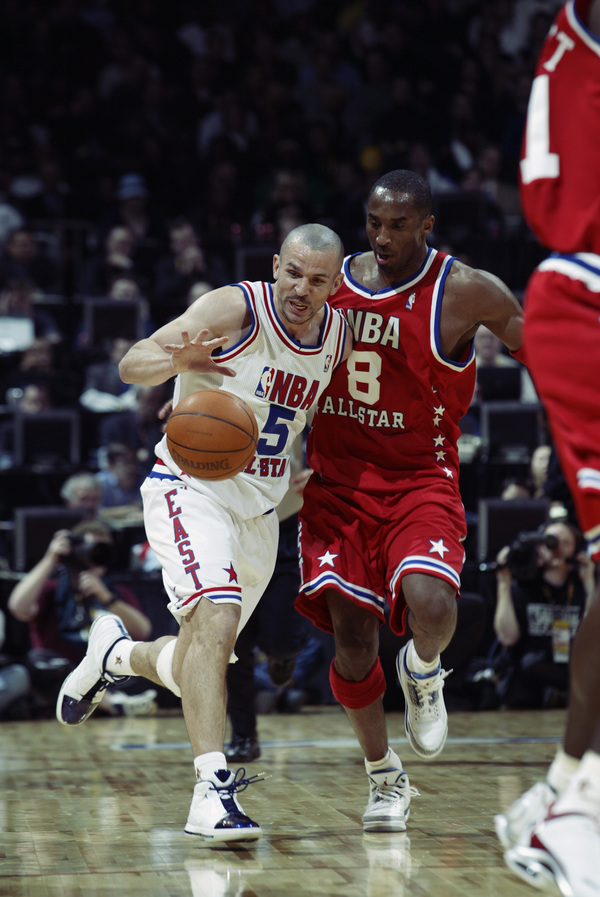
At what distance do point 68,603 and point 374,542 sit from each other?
382 centimetres

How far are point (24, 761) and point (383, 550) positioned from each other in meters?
2.47

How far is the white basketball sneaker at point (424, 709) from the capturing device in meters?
4.00

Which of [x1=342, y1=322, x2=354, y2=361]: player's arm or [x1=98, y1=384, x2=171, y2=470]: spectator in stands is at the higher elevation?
[x1=342, y1=322, x2=354, y2=361]: player's arm

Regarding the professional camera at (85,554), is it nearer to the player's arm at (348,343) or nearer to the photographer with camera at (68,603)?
the photographer with camera at (68,603)

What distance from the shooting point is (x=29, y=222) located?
38.9 ft

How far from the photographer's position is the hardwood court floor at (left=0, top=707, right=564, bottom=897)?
10.0 ft

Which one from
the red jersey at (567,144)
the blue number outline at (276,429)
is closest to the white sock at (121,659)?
the blue number outline at (276,429)

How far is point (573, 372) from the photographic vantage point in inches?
104

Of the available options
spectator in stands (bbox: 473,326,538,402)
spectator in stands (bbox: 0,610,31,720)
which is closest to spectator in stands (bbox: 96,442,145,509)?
spectator in stands (bbox: 0,610,31,720)

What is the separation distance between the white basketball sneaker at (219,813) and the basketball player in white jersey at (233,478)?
0.05 feet

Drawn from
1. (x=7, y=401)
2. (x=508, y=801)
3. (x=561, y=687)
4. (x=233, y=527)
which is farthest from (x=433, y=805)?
(x=7, y=401)

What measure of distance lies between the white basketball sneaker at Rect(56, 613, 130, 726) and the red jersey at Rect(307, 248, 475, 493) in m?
1.09

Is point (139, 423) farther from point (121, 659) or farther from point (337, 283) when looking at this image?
point (337, 283)

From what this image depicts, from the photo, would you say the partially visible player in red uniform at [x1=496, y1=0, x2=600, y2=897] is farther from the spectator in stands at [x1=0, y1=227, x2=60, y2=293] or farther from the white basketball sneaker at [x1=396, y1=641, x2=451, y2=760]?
the spectator in stands at [x1=0, y1=227, x2=60, y2=293]
